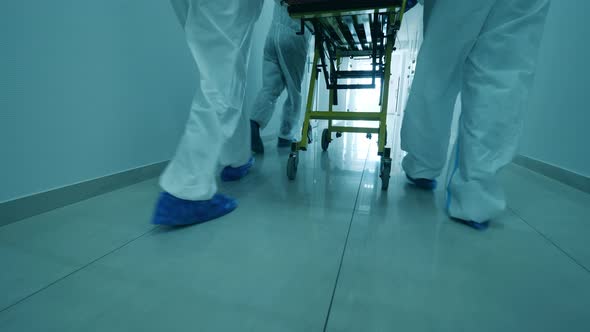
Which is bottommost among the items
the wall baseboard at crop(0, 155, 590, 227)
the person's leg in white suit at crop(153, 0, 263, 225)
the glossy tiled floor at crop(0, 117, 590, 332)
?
the glossy tiled floor at crop(0, 117, 590, 332)

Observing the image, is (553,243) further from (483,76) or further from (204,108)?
(204,108)

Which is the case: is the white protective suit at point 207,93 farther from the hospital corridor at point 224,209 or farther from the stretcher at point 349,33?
the stretcher at point 349,33

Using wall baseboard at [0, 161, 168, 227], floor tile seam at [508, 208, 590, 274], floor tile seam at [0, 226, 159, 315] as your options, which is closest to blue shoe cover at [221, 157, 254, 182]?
wall baseboard at [0, 161, 168, 227]

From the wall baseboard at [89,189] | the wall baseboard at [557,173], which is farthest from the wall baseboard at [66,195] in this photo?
the wall baseboard at [557,173]

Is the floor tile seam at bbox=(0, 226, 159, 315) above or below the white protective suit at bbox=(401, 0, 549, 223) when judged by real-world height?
below

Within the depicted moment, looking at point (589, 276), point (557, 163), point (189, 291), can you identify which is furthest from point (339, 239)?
point (557, 163)

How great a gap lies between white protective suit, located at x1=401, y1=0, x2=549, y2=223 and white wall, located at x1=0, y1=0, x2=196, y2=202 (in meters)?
0.97

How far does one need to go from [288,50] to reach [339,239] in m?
1.30

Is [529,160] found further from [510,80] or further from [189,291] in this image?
[189,291]

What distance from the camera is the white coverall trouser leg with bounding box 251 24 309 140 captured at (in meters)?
1.54

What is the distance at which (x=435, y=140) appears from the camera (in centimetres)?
87

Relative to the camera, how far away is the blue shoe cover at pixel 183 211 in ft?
2.06

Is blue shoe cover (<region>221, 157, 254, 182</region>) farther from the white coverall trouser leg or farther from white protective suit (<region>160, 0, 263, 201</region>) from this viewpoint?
the white coverall trouser leg

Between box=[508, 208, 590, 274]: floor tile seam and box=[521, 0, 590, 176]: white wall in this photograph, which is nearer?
box=[508, 208, 590, 274]: floor tile seam
